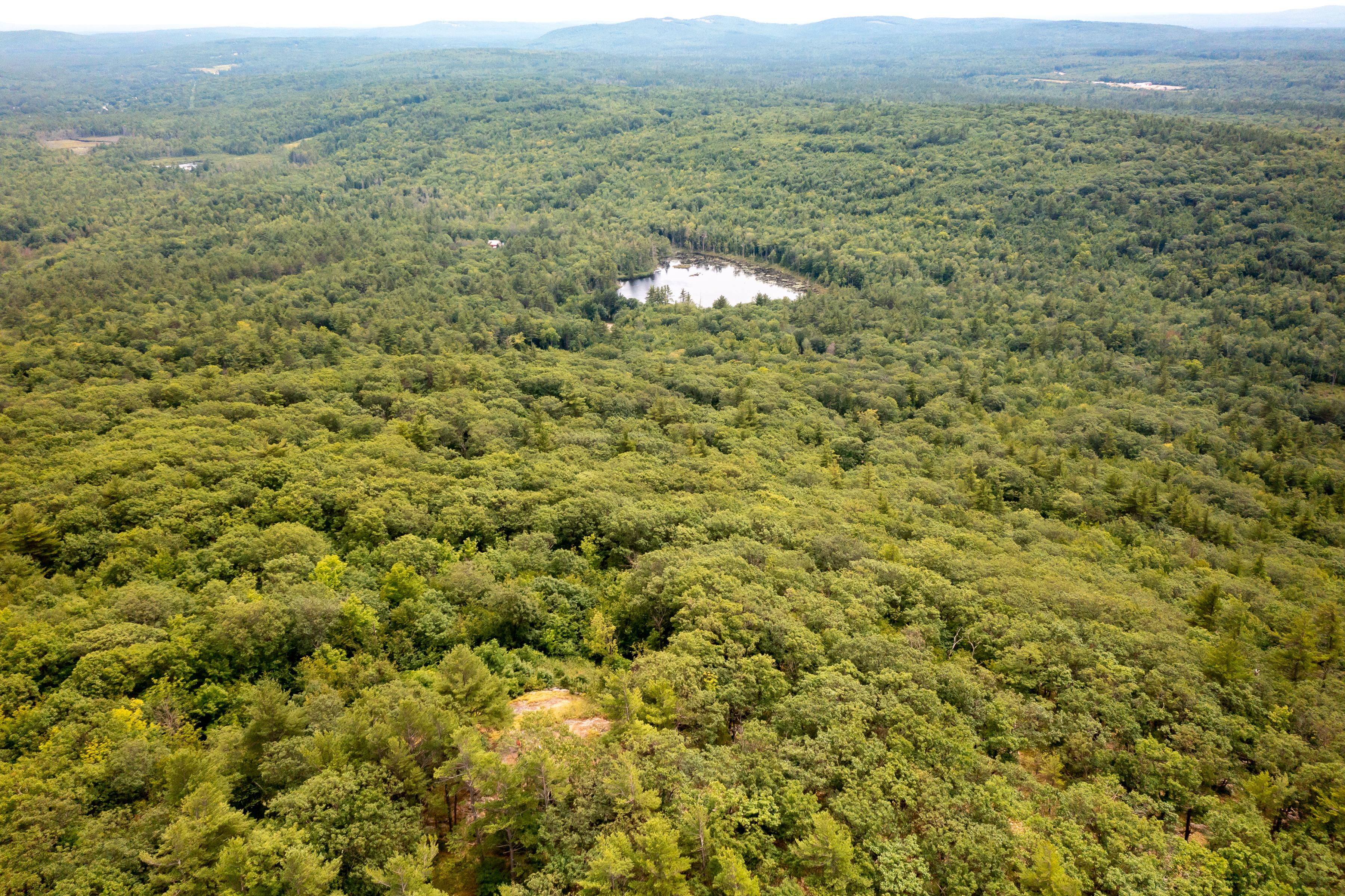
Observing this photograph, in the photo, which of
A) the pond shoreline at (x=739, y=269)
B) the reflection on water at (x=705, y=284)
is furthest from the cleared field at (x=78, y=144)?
the reflection on water at (x=705, y=284)

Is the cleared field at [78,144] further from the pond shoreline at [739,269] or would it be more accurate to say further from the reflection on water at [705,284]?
the reflection on water at [705,284]

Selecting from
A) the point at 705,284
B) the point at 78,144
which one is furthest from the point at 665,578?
the point at 78,144

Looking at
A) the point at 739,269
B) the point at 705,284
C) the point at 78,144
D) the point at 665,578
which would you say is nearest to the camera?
the point at 665,578

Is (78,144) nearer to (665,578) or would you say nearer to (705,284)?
(705,284)

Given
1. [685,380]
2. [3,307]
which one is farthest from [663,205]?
[3,307]

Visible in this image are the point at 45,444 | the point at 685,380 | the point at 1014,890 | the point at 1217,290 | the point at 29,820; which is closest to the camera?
the point at 1014,890

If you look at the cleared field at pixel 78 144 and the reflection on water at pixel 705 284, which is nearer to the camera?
the reflection on water at pixel 705 284

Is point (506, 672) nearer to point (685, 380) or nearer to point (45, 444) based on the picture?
point (45, 444)
